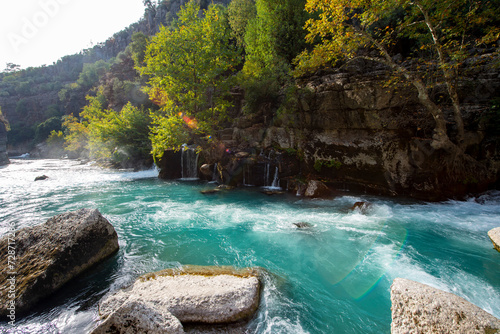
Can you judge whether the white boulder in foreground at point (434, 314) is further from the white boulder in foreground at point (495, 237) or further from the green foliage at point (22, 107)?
the green foliage at point (22, 107)

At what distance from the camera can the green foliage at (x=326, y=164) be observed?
1314cm

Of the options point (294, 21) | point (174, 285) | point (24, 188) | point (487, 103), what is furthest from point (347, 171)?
point (24, 188)

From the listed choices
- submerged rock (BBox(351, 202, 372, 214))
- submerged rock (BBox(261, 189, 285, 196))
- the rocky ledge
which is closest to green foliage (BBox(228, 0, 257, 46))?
submerged rock (BBox(261, 189, 285, 196))

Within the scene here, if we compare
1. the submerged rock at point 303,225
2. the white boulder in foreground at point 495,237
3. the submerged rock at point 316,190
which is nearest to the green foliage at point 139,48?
the submerged rock at point 316,190

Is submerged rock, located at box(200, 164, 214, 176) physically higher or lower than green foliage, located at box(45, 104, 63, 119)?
lower

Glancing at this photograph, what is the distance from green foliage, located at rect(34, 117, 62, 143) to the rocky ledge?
2993 inches

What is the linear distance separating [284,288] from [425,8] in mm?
12483

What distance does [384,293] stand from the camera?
15.6 ft

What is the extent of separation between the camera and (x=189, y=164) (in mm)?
18906

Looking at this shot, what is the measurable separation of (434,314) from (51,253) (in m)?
7.38

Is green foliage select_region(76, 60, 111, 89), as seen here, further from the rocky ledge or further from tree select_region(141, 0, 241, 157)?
the rocky ledge

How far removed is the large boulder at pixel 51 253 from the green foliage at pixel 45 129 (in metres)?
73.1

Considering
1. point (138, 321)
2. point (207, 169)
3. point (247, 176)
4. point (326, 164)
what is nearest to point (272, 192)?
point (247, 176)

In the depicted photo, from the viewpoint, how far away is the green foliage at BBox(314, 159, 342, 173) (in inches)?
517
